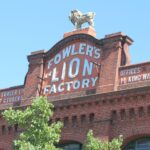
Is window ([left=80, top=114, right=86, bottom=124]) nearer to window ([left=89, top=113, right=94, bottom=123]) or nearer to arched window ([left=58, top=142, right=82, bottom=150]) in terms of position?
window ([left=89, top=113, right=94, bottom=123])

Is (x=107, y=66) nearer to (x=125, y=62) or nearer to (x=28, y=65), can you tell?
(x=125, y=62)

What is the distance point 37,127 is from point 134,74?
19.6 ft

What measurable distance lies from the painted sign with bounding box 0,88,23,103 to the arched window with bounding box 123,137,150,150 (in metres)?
7.95

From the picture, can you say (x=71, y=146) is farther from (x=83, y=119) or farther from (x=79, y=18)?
(x=79, y=18)

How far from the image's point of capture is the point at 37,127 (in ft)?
73.9

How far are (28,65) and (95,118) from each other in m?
6.65

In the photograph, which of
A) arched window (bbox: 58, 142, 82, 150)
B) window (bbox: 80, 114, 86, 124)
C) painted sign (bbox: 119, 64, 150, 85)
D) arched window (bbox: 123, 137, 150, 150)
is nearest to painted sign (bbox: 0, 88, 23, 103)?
arched window (bbox: 58, 142, 82, 150)

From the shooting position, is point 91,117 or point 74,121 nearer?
point 91,117

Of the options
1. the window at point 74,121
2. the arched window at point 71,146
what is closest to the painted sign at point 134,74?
the window at point 74,121

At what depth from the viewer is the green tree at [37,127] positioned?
2214cm

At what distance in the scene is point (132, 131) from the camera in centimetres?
2456

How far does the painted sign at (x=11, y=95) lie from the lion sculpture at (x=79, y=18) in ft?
16.1

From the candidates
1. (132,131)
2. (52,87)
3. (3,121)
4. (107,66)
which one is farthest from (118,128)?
(3,121)

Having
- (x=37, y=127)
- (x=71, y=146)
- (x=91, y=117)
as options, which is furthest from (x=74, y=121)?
(x=37, y=127)
